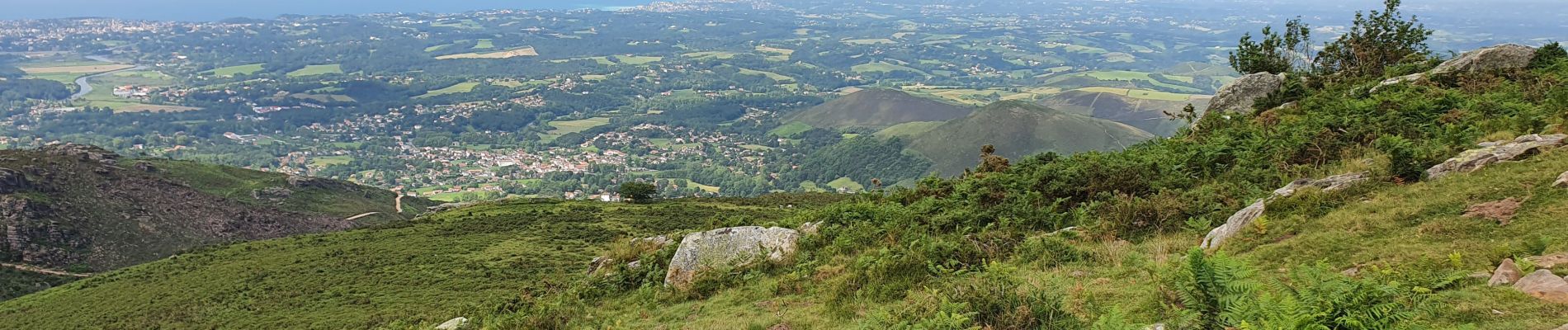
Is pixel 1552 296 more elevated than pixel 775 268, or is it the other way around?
pixel 1552 296

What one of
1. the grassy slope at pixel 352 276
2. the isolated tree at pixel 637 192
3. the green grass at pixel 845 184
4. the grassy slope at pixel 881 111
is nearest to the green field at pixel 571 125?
the grassy slope at pixel 881 111

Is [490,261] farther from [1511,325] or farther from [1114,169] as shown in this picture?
[1511,325]

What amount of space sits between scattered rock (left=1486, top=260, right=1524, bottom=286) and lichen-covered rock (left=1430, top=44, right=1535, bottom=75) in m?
17.0

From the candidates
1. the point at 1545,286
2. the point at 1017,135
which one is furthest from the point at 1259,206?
the point at 1017,135

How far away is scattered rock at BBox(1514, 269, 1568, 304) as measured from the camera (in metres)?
5.76

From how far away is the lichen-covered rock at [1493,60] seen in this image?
19.8m

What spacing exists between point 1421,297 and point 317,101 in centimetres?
22346

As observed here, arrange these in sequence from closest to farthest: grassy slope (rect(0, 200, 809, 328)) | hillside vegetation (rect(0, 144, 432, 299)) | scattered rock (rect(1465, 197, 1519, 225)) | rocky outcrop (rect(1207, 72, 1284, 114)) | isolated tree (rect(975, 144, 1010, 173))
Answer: scattered rock (rect(1465, 197, 1519, 225))
isolated tree (rect(975, 144, 1010, 173))
rocky outcrop (rect(1207, 72, 1284, 114))
grassy slope (rect(0, 200, 809, 328))
hillside vegetation (rect(0, 144, 432, 299))

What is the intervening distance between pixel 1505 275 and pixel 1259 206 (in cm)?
426

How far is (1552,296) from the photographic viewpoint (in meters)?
5.78

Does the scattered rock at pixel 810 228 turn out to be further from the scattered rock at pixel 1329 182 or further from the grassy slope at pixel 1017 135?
the grassy slope at pixel 1017 135

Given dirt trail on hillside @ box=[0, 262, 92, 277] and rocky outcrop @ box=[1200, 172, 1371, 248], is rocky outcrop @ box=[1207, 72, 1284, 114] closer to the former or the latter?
rocky outcrop @ box=[1200, 172, 1371, 248]

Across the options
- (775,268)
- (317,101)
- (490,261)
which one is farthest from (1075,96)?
(317,101)

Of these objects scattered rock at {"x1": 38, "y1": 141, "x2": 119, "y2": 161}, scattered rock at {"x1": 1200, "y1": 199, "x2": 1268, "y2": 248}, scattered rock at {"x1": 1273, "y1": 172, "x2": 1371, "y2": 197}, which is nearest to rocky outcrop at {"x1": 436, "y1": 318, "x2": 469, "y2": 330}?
scattered rock at {"x1": 1200, "y1": 199, "x2": 1268, "y2": 248}
